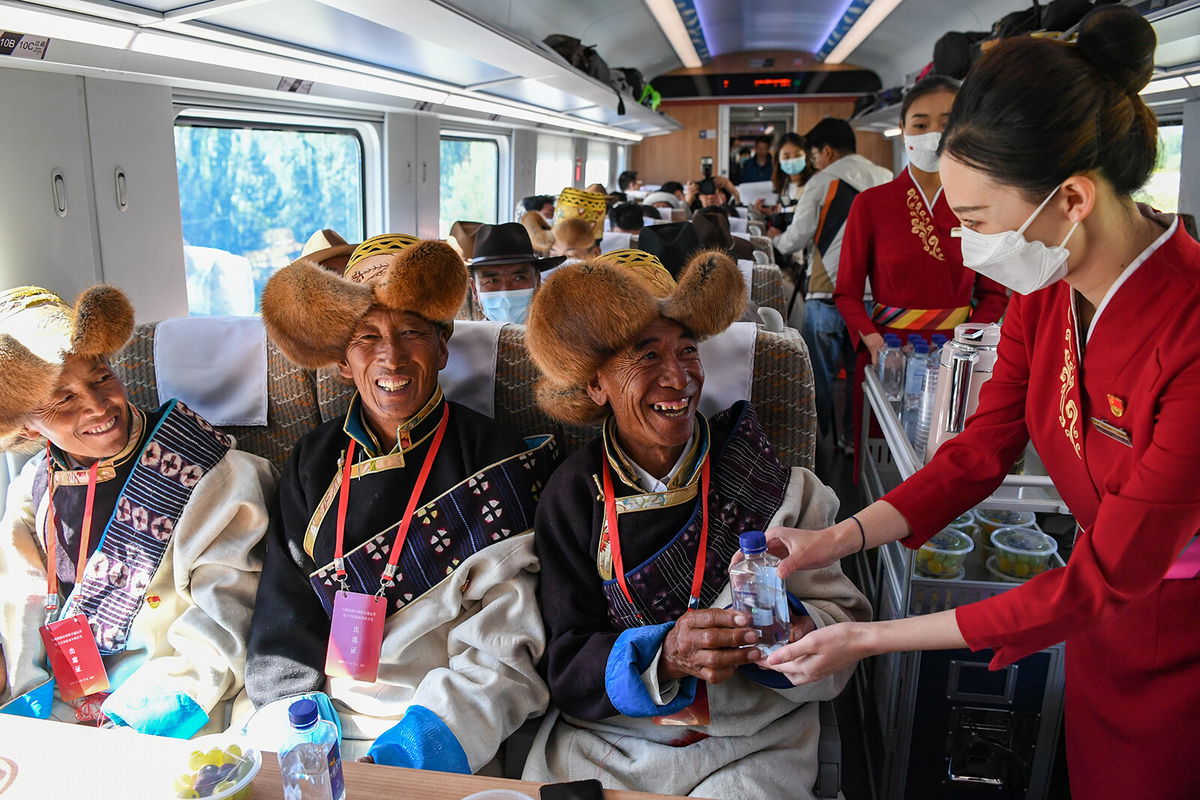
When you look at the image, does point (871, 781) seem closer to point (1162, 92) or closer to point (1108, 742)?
point (1108, 742)

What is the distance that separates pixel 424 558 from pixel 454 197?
653 centimetres

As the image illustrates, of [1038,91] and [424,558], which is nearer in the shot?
[1038,91]

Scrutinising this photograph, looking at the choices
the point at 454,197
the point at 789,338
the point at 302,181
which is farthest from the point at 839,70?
the point at 789,338

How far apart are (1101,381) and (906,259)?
7.48 feet

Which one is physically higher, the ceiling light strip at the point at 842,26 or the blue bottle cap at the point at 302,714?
the ceiling light strip at the point at 842,26

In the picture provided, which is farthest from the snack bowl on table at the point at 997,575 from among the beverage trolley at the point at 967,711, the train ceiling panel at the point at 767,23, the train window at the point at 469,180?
the train ceiling panel at the point at 767,23

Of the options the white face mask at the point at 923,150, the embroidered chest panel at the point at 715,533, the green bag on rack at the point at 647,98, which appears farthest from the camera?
the green bag on rack at the point at 647,98

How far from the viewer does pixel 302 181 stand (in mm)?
5445

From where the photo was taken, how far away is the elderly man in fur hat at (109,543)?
6.86 ft

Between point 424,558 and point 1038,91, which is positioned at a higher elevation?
point 1038,91

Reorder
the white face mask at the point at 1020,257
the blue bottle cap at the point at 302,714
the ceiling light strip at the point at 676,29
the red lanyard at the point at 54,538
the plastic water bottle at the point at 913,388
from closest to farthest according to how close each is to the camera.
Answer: the blue bottle cap at the point at 302,714 < the white face mask at the point at 1020,257 < the red lanyard at the point at 54,538 < the plastic water bottle at the point at 913,388 < the ceiling light strip at the point at 676,29

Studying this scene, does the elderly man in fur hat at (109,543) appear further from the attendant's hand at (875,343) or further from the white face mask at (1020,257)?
the attendant's hand at (875,343)

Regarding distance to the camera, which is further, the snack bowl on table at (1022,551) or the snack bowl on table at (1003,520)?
the snack bowl on table at (1003,520)

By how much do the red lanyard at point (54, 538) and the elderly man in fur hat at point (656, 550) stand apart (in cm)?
113
